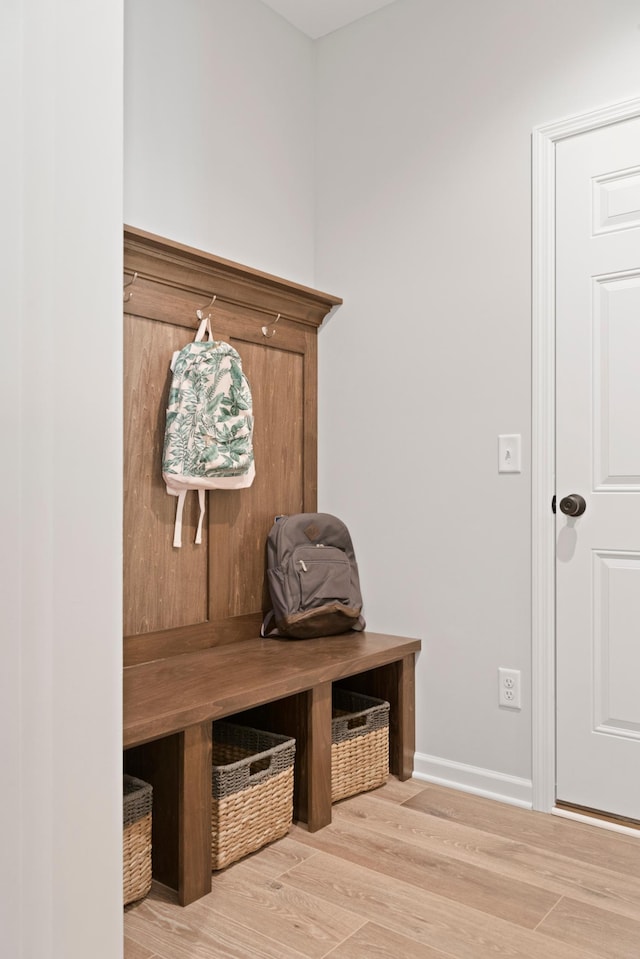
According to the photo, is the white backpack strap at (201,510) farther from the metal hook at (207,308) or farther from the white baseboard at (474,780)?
the white baseboard at (474,780)

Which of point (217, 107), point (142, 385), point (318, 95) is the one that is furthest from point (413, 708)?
point (318, 95)

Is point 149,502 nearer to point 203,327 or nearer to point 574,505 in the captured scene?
point 203,327

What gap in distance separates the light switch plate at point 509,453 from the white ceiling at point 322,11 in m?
1.64

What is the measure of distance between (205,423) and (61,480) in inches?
47.7

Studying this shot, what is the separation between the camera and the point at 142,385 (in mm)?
2254

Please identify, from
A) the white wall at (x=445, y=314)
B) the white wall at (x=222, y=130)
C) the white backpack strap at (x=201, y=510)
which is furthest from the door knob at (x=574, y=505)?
the white wall at (x=222, y=130)

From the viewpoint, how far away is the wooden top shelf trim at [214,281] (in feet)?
7.20

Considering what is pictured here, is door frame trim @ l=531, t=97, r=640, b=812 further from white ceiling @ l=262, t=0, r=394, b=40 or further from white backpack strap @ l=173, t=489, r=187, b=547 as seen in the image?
white backpack strap @ l=173, t=489, r=187, b=547

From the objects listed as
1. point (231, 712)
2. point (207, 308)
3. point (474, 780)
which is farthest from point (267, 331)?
point (474, 780)

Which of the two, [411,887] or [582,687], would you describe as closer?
[411,887]

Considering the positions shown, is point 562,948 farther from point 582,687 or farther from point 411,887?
point 582,687

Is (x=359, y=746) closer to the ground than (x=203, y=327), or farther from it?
closer to the ground

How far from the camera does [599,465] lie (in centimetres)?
222

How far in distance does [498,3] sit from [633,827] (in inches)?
100.0
